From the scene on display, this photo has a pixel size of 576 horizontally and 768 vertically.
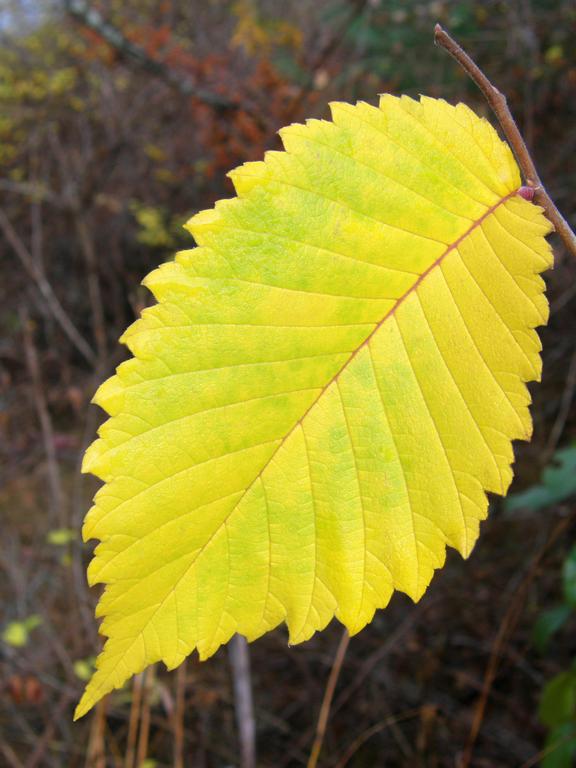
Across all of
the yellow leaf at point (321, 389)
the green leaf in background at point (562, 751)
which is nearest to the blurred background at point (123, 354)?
the green leaf in background at point (562, 751)

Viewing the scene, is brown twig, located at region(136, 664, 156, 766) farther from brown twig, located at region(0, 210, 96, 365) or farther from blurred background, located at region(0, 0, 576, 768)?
brown twig, located at region(0, 210, 96, 365)

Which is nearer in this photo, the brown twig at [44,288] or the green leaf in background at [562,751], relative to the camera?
the green leaf in background at [562,751]

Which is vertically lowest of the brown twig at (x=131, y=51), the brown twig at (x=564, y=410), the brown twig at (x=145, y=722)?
the brown twig at (x=564, y=410)

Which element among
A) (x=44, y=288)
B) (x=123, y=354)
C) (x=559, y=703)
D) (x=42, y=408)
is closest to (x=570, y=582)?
(x=559, y=703)

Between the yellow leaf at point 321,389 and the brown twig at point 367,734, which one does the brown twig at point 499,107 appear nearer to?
the yellow leaf at point 321,389

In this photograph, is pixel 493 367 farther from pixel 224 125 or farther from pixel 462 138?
pixel 224 125

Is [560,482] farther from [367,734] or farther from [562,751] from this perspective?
[367,734]

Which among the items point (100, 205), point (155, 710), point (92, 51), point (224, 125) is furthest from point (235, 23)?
point (155, 710)
